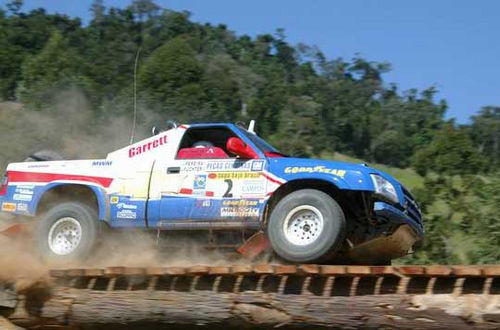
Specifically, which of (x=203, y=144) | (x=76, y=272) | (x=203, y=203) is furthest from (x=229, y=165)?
(x=76, y=272)

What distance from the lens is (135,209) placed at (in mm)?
8352

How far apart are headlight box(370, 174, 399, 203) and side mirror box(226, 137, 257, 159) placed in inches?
54.5

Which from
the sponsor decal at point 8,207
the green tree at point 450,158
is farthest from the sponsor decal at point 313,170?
the green tree at point 450,158

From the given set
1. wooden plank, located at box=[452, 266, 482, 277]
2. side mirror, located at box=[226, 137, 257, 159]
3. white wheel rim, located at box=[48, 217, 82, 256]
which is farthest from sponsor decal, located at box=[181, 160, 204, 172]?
wooden plank, located at box=[452, 266, 482, 277]

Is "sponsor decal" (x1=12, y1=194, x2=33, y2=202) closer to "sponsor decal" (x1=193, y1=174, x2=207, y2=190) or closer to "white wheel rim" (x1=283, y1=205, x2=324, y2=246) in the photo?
"sponsor decal" (x1=193, y1=174, x2=207, y2=190)

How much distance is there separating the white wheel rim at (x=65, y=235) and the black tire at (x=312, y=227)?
241 cm

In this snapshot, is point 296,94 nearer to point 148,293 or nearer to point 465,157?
point 465,157

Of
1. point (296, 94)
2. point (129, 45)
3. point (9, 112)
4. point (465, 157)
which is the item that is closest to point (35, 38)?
point (129, 45)

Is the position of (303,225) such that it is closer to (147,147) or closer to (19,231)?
(147,147)

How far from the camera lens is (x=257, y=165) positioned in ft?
26.2

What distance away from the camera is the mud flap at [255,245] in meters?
7.86

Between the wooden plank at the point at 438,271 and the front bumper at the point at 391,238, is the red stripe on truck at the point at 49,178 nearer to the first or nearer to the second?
the front bumper at the point at 391,238

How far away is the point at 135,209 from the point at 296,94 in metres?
53.0

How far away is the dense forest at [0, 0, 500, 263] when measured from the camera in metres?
16.1
